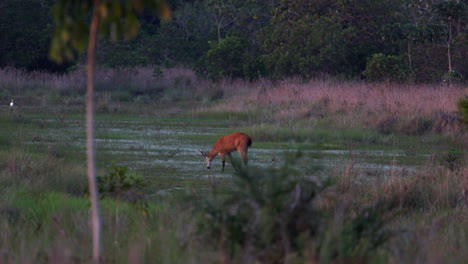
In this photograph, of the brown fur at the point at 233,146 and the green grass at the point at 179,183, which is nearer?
the green grass at the point at 179,183

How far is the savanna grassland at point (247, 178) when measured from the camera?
537 centimetres

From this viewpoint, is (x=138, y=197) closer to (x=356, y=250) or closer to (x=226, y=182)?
(x=356, y=250)

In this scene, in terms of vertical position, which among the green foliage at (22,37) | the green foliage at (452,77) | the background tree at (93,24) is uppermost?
the green foliage at (22,37)

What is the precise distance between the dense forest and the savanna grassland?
9.37 ft

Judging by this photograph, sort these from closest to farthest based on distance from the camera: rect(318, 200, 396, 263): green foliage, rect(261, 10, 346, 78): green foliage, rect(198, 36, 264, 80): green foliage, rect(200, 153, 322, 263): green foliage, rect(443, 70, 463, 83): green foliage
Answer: rect(318, 200, 396, 263): green foliage → rect(200, 153, 322, 263): green foliage → rect(443, 70, 463, 83): green foliage → rect(261, 10, 346, 78): green foliage → rect(198, 36, 264, 80): green foliage

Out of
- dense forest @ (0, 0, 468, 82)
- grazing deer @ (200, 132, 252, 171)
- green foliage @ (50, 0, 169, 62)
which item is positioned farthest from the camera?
dense forest @ (0, 0, 468, 82)

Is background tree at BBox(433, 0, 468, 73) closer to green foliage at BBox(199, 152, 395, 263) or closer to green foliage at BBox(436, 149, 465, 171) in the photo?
green foliage at BBox(436, 149, 465, 171)

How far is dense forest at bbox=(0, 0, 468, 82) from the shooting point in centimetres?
3139

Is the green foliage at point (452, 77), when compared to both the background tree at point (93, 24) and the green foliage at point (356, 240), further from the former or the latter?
the background tree at point (93, 24)

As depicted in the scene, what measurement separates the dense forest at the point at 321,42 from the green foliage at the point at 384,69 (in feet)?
0.14

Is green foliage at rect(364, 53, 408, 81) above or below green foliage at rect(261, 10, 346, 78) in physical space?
below

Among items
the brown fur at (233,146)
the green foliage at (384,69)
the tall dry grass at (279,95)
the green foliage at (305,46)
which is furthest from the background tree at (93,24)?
the green foliage at (305,46)

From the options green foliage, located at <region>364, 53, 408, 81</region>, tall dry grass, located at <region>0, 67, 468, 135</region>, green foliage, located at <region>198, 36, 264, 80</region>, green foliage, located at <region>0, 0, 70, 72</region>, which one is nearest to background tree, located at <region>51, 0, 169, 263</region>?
tall dry grass, located at <region>0, 67, 468, 135</region>

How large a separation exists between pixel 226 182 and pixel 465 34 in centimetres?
2214
